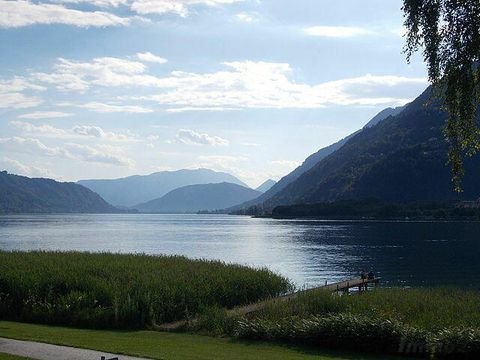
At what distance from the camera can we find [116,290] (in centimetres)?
3011

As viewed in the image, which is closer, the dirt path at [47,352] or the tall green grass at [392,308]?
the dirt path at [47,352]

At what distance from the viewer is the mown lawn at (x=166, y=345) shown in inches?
761

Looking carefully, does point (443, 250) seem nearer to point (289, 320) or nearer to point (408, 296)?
point (408, 296)

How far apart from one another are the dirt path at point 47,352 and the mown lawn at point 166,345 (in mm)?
667

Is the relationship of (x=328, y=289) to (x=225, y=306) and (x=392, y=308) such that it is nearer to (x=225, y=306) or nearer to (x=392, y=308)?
(x=225, y=306)

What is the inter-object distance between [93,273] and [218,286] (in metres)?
7.07

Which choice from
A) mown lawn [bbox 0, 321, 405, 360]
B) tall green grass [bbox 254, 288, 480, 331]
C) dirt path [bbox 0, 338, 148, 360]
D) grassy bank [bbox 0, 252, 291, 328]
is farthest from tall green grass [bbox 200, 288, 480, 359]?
dirt path [bbox 0, 338, 148, 360]

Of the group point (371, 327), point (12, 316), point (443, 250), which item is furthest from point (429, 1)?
point (443, 250)

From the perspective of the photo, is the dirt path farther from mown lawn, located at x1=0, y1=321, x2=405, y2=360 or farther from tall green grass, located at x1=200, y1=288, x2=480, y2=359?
tall green grass, located at x1=200, y1=288, x2=480, y2=359

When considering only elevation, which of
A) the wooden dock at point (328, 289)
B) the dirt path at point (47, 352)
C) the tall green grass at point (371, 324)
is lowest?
the wooden dock at point (328, 289)

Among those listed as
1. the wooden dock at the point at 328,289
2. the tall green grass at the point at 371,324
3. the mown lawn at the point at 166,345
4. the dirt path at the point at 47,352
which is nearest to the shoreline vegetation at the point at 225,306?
the tall green grass at the point at 371,324

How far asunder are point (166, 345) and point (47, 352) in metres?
4.39

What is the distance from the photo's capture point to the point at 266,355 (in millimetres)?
20109

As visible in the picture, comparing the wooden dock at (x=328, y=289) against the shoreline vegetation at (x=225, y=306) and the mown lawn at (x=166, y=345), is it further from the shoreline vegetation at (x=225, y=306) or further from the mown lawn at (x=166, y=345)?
the mown lawn at (x=166, y=345)
